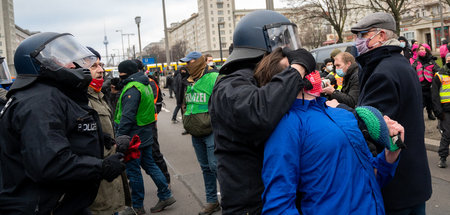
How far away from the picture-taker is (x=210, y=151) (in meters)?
4.82

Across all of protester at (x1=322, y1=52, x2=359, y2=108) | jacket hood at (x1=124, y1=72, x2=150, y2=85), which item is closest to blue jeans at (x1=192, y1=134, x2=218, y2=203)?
jacket hood at (x1=124, y1=72, x2=150, y2=85)

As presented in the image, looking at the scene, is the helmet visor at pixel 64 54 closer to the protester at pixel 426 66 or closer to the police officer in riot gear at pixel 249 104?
the police officer in riot gear at pixel 249 104

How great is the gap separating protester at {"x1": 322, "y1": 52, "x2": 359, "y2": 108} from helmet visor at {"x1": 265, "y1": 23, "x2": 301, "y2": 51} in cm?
237

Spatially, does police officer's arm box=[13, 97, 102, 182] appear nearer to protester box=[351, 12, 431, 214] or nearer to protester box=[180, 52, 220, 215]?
protester box=[351, 12, 431, 214]

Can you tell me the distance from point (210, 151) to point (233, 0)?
13096 centimetres

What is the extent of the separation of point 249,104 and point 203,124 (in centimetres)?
315

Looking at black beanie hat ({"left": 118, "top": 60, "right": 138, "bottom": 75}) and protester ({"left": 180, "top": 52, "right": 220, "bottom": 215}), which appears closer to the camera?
protester ({"left": 180, "top": 52, "right": 220, "bottom": 215})

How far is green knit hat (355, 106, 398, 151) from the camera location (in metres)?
1.75

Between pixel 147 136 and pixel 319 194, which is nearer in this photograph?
pixel 319 194

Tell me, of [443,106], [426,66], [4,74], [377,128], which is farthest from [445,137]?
[4,74]

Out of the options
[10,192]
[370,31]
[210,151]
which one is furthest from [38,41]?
[210,151]

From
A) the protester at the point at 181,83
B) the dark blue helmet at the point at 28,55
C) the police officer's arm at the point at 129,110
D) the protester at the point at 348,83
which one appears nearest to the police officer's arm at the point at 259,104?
the dark blue helmet at the point at 28,55

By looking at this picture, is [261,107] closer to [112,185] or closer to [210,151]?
[112,185]

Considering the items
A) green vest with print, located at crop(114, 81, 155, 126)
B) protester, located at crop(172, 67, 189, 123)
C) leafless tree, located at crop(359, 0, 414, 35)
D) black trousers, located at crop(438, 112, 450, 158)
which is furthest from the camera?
leafless tree, located at crop(359, 0, 414, 35)
